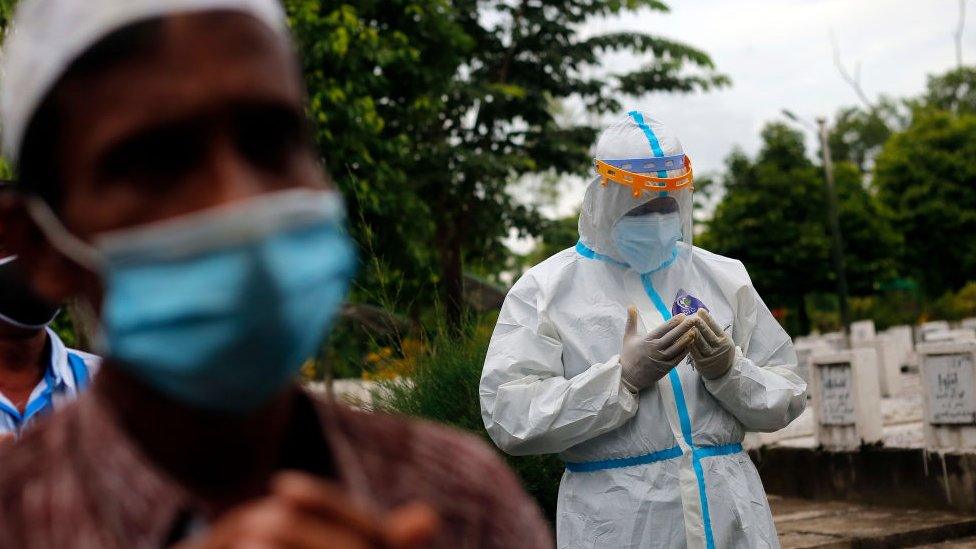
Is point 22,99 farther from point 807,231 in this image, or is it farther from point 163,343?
point 807,231

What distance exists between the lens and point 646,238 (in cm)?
399

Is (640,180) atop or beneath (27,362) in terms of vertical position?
atop

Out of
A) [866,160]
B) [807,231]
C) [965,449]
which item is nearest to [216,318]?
[965,449]

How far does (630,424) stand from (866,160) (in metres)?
80.4

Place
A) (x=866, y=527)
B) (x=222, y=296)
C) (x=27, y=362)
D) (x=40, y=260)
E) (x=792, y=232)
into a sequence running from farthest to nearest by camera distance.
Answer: (x=792, y=232) < (x=866, y=527) < (x=27, y=362) < (x=40, y=260) < (x=222, y=296)

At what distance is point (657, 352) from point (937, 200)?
41.8m

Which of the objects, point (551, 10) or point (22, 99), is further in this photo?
point (551, 10)

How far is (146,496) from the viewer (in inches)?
39.1

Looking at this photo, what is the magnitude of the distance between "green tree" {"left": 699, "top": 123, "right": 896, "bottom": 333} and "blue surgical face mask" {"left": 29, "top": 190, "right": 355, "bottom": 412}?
36.0m

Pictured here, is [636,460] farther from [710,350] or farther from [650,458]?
[710,350]

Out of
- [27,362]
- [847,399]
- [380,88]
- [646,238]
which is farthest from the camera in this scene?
[380,88]

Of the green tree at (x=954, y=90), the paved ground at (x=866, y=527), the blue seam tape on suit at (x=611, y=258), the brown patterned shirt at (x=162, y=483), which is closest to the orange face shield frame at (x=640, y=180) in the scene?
the blue seam tape on suit at (x=611, y=258)

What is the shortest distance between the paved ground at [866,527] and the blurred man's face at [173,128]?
775 centimetres

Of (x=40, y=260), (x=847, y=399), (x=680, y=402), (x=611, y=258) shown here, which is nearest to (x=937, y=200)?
(x=847, y=399)
